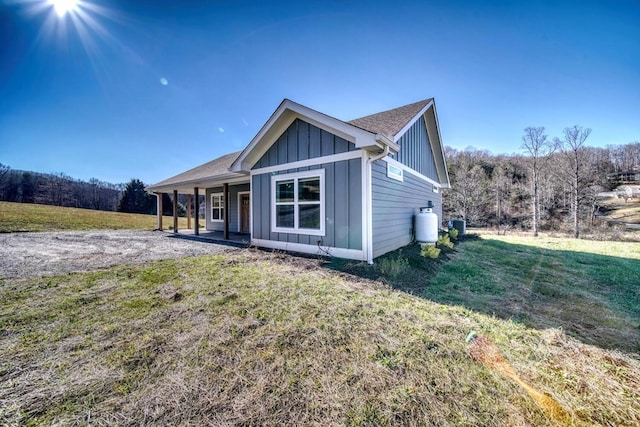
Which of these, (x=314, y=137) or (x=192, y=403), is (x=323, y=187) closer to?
(x=314, y=137)

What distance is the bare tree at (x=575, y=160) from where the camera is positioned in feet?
54.4

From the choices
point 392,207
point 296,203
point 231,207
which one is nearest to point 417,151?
point 392,207

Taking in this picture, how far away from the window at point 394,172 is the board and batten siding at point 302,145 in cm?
151

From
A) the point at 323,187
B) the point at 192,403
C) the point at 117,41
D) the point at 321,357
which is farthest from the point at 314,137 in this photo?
the point at 117,41

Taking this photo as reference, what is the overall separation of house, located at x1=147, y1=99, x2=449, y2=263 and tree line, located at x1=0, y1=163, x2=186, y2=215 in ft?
105

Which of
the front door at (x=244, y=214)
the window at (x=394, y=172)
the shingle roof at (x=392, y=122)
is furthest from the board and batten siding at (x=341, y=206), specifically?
the front door at (x=244, y=214)

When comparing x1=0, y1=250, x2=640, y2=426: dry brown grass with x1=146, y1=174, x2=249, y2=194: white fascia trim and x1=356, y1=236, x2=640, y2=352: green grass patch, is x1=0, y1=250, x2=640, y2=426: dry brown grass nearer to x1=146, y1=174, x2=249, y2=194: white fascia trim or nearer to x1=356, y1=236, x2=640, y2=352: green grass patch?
x1=356, y1=236, x2=640, y2=352: green grass patch

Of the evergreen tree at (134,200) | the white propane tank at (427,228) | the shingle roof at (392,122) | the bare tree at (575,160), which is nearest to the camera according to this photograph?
the shingle roof at (392,122)

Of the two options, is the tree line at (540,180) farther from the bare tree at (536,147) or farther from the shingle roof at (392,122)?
the shingle roof at (392,122)

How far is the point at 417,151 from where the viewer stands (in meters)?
8.80

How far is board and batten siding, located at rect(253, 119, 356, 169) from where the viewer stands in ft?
19.4

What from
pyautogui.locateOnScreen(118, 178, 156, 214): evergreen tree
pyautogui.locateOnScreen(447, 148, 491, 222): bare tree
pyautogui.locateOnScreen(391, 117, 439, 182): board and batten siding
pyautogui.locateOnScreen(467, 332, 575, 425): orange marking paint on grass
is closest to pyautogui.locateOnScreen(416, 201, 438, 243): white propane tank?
pyautogui.locateOnScreen(391, 117, 439, 182): board and batten siding

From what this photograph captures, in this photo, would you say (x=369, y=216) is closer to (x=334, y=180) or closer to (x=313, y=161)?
(x=334, y=180)

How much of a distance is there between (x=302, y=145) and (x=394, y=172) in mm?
2786
